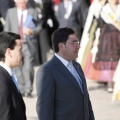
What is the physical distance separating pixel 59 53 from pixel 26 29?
510 centimetres

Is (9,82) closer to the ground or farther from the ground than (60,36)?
closer to the ground

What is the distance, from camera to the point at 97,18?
9812 mm

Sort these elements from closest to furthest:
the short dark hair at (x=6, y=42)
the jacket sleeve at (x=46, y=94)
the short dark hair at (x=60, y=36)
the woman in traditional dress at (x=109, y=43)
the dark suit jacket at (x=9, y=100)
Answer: the dark suit jacket at (x=9, y=100)
the short dark hair at (x=6, y=42)
the jacket sleeve at (x=46, y=94)
the short dark hair at (x=60, y=36)
the woman in traditional dress at (x=109, y=43)

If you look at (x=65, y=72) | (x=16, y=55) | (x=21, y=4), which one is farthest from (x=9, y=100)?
(x=21, y=4)

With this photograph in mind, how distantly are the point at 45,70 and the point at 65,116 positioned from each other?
1.19 ft

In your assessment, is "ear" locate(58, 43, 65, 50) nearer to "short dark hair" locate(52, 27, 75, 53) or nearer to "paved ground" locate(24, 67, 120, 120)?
"short dark hair" locate(52, 27, 75, 53)

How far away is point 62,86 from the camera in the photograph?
436 cm

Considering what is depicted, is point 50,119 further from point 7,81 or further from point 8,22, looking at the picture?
point 8,22

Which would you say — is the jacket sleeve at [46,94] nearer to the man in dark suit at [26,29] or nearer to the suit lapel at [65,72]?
the suit lapel at [65,72]

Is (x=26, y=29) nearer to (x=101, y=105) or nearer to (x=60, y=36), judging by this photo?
(x=101, y=105)

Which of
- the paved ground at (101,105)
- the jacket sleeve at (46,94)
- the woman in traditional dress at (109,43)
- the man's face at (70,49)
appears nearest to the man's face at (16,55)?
the jacket sleeve at (46,94)

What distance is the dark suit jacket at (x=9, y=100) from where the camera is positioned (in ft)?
12.3

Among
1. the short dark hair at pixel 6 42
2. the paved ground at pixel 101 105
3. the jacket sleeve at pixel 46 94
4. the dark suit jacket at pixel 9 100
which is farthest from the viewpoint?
the paved ground at pixel 101 105

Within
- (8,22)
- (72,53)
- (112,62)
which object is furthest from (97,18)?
(72,53)
